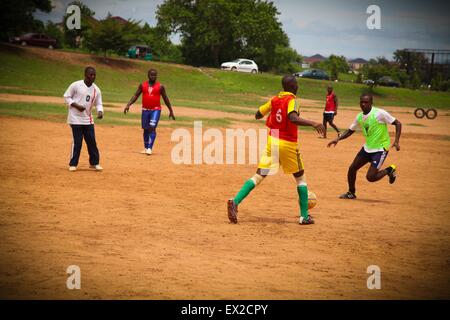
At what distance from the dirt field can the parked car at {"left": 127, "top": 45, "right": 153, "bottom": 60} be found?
51.8 meters

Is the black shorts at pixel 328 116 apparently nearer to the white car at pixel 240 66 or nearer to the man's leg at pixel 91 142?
the man's leg at pixel 91 142

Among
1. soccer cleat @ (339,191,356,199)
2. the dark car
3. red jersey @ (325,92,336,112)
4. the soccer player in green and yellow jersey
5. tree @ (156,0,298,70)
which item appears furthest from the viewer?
tree @ (156,0,298,70)

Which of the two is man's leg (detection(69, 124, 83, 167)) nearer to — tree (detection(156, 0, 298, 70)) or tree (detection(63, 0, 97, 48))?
tree (detection(63, 0, 97, 48))

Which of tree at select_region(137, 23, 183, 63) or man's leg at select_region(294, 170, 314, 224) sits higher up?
tree at select_region(137, 23, 183, 63)

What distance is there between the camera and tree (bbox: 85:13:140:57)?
183 feet

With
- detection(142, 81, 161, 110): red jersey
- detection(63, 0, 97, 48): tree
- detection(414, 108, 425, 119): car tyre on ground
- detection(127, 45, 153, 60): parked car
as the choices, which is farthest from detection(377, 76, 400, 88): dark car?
detection(142, 81, 161, 110): red jersey

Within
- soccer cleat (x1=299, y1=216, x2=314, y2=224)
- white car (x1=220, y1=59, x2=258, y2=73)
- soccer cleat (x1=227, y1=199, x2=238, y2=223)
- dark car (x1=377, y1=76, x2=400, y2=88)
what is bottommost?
soccer cleat (x1=299, y1=216, x2=314, y2=224)

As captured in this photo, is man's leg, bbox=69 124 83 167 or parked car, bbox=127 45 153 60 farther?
parked car, bbox=127 45 153 60

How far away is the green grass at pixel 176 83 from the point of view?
44.4 meters

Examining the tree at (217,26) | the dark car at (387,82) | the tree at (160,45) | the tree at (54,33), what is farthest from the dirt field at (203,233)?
the tree at (54,33)

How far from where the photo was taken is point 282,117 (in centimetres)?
1048

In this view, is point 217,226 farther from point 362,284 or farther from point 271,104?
point 362,284

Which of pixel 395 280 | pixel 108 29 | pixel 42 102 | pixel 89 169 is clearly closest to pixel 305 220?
pixel 395 280

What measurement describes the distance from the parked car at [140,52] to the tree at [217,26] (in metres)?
2.83
